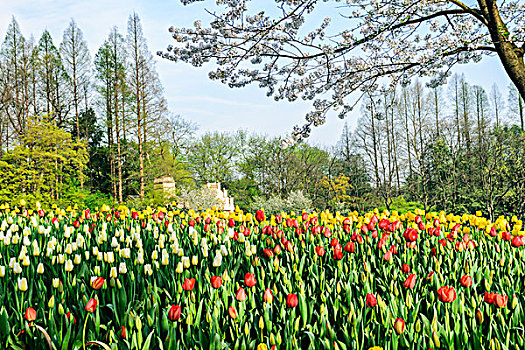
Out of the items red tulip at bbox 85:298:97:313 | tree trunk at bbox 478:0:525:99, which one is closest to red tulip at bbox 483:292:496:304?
red tulip at bbox 85:298:97:313

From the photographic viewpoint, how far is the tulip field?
1.59m

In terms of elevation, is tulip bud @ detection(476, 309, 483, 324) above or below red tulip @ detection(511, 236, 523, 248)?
below

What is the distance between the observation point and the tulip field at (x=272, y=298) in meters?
1.59

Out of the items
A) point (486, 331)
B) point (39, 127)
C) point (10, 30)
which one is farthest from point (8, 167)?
point (486, 331)

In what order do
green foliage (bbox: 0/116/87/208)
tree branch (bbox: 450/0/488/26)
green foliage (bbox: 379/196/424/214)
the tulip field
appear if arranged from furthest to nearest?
1. green foliage (bbox: 379/196/424/214)
2. green foliage (bbox: 0/116/87/208)
3. tree branch (bbox: 450/0/488/26)
4. the tulip field

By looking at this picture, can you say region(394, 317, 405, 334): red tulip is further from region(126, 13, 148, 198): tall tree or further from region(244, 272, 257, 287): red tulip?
region(126, 13, 148, 198): tall tree

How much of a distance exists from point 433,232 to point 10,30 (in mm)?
19933

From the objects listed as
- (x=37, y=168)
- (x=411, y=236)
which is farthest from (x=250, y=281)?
(x=37, y=168)

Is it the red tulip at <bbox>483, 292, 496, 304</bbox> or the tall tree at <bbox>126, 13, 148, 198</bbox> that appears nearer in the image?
the red tulip at <bbox>483, 292, 496, 304</bbox>

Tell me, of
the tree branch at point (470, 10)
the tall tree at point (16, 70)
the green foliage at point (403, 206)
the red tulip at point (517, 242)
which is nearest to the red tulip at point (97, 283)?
the red tulip at point (517, 242)

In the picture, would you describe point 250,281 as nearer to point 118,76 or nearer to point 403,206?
point 403,206

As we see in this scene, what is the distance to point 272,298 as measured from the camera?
6.58 ft

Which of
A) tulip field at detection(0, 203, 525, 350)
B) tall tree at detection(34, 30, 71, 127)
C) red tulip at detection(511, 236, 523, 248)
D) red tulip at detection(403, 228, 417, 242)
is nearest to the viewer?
tulip field at detection(0, 203, 525, 350)

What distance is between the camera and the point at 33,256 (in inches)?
120
